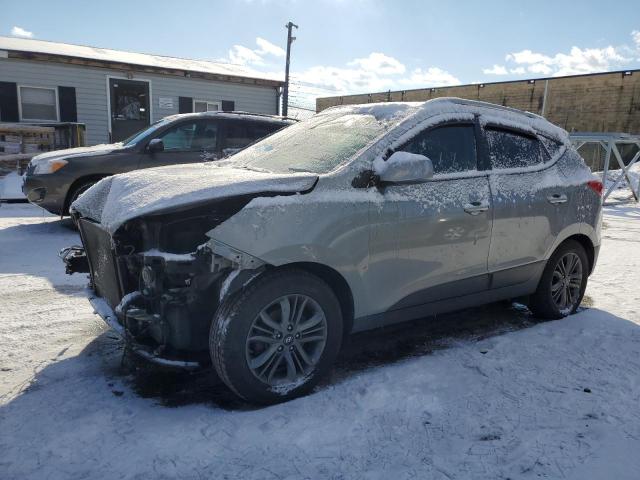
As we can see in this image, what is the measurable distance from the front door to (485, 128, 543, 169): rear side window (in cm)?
22

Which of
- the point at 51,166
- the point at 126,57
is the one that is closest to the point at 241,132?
the point at 51,166

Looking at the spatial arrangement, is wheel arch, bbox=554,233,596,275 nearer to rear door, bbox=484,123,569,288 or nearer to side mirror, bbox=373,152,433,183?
rear door, bbox=484,123,569,288

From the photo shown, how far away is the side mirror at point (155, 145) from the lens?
7395mm

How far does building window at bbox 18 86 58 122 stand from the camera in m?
14.2

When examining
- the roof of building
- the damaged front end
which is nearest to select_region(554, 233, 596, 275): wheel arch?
the damaged front end

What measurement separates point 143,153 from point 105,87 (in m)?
9.14

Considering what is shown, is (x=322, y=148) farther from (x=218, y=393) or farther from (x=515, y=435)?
(x=515, y=435)

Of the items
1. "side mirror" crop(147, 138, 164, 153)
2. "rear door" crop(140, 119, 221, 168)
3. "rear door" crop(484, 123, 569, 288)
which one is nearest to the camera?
"rear door" crop(484, 123, 569, 288)

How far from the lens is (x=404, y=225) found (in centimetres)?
320

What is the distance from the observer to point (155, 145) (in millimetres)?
7410

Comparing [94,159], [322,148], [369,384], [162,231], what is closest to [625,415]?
[369,384]

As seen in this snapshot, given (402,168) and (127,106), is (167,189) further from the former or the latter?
(127,106)

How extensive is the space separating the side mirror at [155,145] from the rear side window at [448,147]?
513 centimetres

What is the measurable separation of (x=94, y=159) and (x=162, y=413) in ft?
18.4
